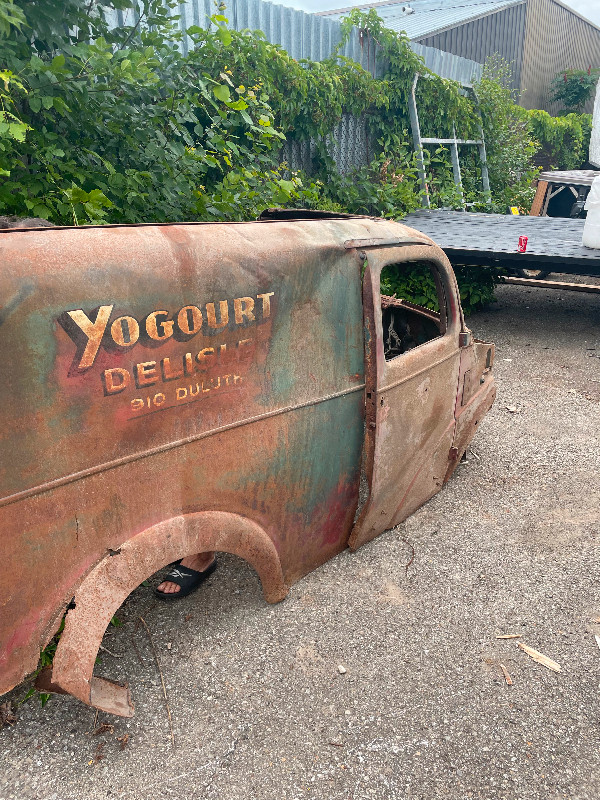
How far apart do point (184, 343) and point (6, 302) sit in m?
0.60

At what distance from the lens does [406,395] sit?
3.06m

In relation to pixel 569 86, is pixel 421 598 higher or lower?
lower

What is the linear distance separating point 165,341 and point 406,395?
1.40m

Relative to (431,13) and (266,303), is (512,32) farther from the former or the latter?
(266,303)

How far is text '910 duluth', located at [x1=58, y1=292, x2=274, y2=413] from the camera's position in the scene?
74.1 inches

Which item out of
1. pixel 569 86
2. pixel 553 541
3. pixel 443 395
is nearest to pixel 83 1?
pixel 443 395

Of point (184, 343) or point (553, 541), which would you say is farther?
point (553, 541)

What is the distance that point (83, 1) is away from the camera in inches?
155

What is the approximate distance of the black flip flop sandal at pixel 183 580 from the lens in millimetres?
2877

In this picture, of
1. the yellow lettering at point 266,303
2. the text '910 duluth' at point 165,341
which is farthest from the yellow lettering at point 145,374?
the yellow lettering at point 266,303

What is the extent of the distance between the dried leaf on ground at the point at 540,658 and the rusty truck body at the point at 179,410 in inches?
35.1

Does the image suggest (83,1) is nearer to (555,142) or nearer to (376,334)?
(376,334)

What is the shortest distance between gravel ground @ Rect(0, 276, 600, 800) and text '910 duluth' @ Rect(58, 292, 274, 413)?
1171 mm

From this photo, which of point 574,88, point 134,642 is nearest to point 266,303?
point 134,642
